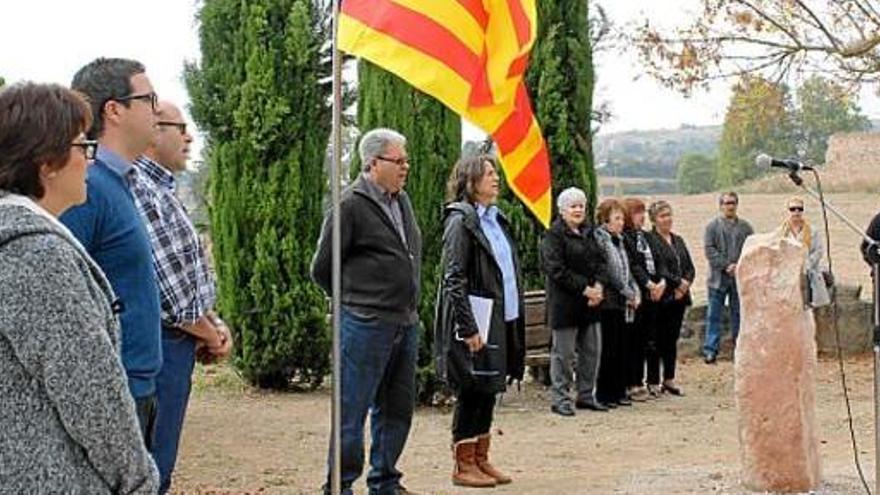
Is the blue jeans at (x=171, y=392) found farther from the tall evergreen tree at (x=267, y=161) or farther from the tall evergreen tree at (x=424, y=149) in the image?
the tall evergreen tree at (x=267, y=161)

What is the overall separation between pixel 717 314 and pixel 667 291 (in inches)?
114

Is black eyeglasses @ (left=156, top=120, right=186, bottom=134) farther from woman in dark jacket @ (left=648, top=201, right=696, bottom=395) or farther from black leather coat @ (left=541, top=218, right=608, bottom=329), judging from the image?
woman in dark jacket @ (left=648, top=201, right=696, bottom=395)

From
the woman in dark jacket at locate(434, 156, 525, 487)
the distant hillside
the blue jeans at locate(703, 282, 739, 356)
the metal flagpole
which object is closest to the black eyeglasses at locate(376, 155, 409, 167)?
the woman in dark jacket at locate(434, 156, 525, 487)

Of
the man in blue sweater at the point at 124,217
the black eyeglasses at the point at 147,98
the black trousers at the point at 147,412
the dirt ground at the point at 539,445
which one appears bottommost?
the dirt ground at the point at 539,445

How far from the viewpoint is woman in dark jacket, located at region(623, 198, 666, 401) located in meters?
11.6

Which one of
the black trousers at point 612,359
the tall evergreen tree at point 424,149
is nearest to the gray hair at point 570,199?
the tall evergreen tree at point 424,149

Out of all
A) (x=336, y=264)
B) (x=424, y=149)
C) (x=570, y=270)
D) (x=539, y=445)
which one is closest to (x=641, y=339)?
(x=570, y=270)

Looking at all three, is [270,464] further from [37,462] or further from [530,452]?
[37,462]

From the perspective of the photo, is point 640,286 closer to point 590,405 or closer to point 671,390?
point 590,405

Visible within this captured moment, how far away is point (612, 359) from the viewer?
448 inches

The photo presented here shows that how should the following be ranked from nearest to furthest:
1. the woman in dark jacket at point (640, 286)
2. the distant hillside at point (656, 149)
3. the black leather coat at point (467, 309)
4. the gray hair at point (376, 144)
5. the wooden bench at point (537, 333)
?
1. the gray hair at point (376, 144)
2. the black leather coat at point (467, 309)
3. the woman in dark jacket at point (640, 286)
4. the wooden bench at point (537, 333)
5. the distant hillside at point (656, 149)

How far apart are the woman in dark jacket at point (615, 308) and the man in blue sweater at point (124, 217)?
703 centimetres

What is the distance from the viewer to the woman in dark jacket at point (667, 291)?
39.6 ft

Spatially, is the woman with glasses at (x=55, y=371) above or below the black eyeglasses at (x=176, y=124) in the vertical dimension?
below
